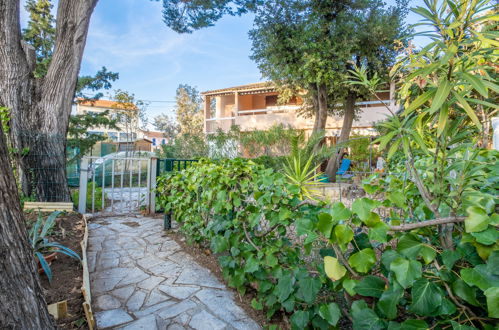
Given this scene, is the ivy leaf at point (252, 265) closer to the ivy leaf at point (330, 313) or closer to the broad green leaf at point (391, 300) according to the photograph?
the ivy leaf at point (330, 313)

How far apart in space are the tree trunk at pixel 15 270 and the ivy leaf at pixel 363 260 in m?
1.49

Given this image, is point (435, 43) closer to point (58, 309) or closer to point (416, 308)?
point (416, 308)

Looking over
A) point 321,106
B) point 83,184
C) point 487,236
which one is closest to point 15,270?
point 487,236

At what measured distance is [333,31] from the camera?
9305 millimetres

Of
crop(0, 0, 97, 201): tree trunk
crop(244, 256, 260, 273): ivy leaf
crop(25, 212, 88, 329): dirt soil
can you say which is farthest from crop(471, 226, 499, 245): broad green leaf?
crop(0, 0, 97, 201): tree trunk

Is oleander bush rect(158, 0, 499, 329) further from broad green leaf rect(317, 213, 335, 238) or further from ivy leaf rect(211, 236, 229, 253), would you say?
ivy leaf rect(211, 236, 229, 253)

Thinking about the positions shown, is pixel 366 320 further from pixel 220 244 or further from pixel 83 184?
pixel 83 184

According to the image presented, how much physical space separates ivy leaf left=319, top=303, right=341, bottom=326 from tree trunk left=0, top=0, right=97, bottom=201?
5623 mm

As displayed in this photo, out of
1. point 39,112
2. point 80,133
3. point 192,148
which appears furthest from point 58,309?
point 192,148

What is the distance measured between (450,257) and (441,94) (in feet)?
2.02

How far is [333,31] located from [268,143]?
4.59 m

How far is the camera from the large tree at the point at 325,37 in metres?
9.19

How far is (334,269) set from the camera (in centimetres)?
130

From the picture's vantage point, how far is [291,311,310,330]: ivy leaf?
154 cm
